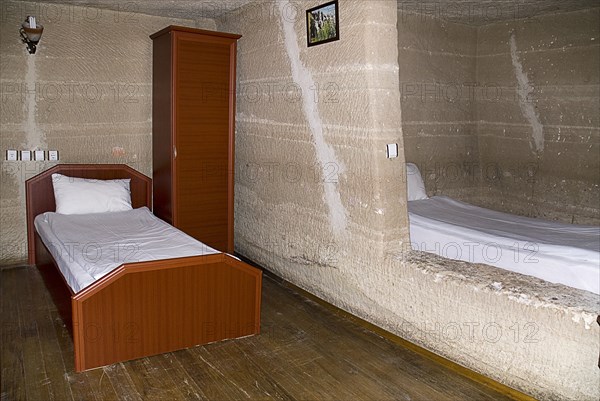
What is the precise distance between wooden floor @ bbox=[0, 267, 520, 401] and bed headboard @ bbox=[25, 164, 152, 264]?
116 cm

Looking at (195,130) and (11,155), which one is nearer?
(11,155)

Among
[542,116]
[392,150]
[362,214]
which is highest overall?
[542,116]

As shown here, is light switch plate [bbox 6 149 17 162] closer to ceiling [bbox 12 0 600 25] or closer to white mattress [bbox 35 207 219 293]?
white mattress [bbox 35 207 219 293]

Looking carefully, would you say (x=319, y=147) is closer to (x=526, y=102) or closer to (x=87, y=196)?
(x=87, y=196)

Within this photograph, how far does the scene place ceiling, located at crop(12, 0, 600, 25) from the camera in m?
4.27

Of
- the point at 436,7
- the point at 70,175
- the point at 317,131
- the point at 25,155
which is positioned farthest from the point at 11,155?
the point at 436,7

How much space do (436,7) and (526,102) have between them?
4.31ft

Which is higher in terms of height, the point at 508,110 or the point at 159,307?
the point at 508,110

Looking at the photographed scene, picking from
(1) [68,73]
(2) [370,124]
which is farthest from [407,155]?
(1) [68,73]

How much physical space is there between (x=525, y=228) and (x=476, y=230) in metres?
0.46

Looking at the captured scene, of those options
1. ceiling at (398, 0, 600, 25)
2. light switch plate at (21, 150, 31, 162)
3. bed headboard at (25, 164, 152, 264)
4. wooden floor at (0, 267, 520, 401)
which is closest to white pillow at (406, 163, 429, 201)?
ceiling at (398, 0, 600, 25)

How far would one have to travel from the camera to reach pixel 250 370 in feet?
9.29

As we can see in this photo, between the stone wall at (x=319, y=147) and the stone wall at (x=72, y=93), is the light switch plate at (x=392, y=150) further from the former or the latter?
the stone wall at (x=72, y=93)

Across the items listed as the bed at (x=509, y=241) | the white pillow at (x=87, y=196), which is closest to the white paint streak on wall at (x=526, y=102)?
the bed at (x=509, y=241)
